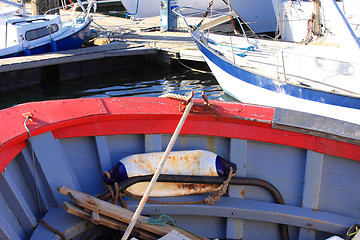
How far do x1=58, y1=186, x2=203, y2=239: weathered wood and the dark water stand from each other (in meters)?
9.48

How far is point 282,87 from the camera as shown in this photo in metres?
9.72

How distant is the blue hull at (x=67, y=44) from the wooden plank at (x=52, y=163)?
11584 mm

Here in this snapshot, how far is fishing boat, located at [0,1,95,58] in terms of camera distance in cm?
1427

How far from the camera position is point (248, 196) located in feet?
14.2

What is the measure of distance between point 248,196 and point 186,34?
1519cm

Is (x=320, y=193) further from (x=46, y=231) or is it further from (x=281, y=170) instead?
(x=46, y=231)

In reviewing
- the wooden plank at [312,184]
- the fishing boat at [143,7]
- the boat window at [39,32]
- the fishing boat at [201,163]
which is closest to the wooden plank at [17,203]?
the fishing boat at [201,163]

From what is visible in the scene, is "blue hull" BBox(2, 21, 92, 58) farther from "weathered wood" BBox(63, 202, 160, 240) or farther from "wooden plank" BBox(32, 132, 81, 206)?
"weathered wood" BBox(63, 202, 160, 240)

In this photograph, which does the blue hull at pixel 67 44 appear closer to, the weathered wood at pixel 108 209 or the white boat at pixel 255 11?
the white boat at pixel 255 11

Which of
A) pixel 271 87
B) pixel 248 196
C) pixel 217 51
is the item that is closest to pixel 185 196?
pixel 248 196

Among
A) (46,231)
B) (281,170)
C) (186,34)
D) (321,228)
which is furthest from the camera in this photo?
(186,34)

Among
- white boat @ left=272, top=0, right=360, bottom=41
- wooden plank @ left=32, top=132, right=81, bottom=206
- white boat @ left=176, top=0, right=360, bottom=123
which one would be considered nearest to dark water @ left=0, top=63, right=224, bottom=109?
white boat @ left=176, top=0, right=360, bottom=123

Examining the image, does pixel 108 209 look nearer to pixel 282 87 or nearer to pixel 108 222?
pixel 108 222

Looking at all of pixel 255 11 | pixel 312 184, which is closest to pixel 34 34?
pixel 255 11
